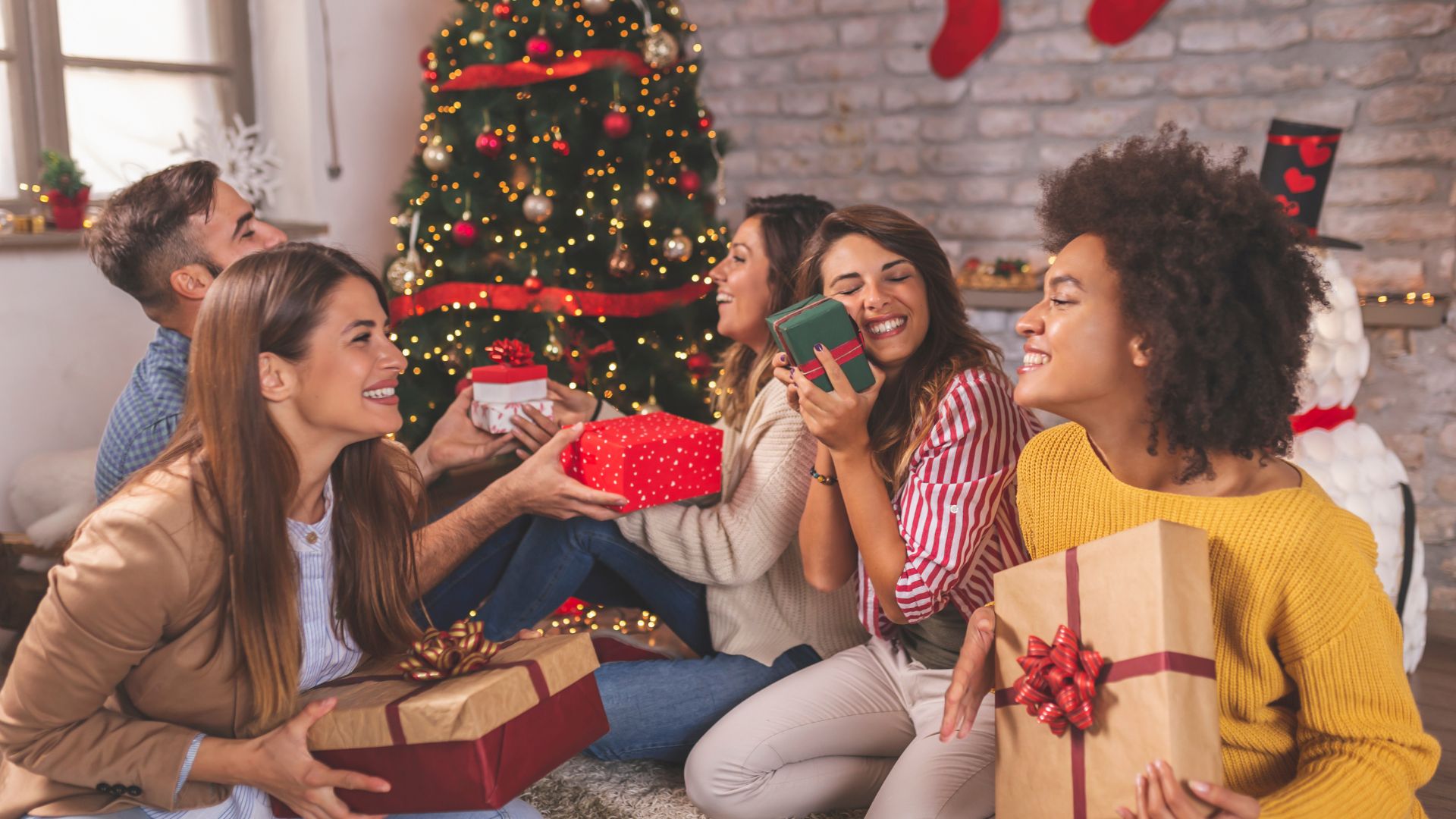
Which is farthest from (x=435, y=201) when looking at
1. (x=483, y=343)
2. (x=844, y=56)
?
(x=844, y=56)

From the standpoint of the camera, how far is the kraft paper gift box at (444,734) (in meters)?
1.38

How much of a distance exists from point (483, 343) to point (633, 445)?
5.02 feet

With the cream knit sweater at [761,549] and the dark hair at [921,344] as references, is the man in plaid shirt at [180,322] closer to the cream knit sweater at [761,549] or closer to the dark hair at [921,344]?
the cream knit sweater at [761,549]

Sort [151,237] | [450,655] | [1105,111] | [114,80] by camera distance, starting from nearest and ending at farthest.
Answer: [450,655]
[151,237]
[114,80]
[1105,111]

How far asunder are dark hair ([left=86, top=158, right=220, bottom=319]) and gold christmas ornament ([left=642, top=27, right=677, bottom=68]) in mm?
1631

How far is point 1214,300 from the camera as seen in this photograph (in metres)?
1.24

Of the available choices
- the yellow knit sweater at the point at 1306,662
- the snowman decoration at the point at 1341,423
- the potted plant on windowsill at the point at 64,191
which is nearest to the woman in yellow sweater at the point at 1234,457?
the yellow knit sweater at the point at 1306,662

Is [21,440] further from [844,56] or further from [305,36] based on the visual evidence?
[844,56]

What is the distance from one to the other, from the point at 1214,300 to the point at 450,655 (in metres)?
1.00

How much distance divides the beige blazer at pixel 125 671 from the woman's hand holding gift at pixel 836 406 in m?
0.81

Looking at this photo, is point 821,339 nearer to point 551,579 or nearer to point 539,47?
point 551,579

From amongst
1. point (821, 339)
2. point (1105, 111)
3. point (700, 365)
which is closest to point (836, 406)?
point (821, 339)

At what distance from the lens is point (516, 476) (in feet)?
6.97

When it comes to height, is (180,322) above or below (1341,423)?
above
